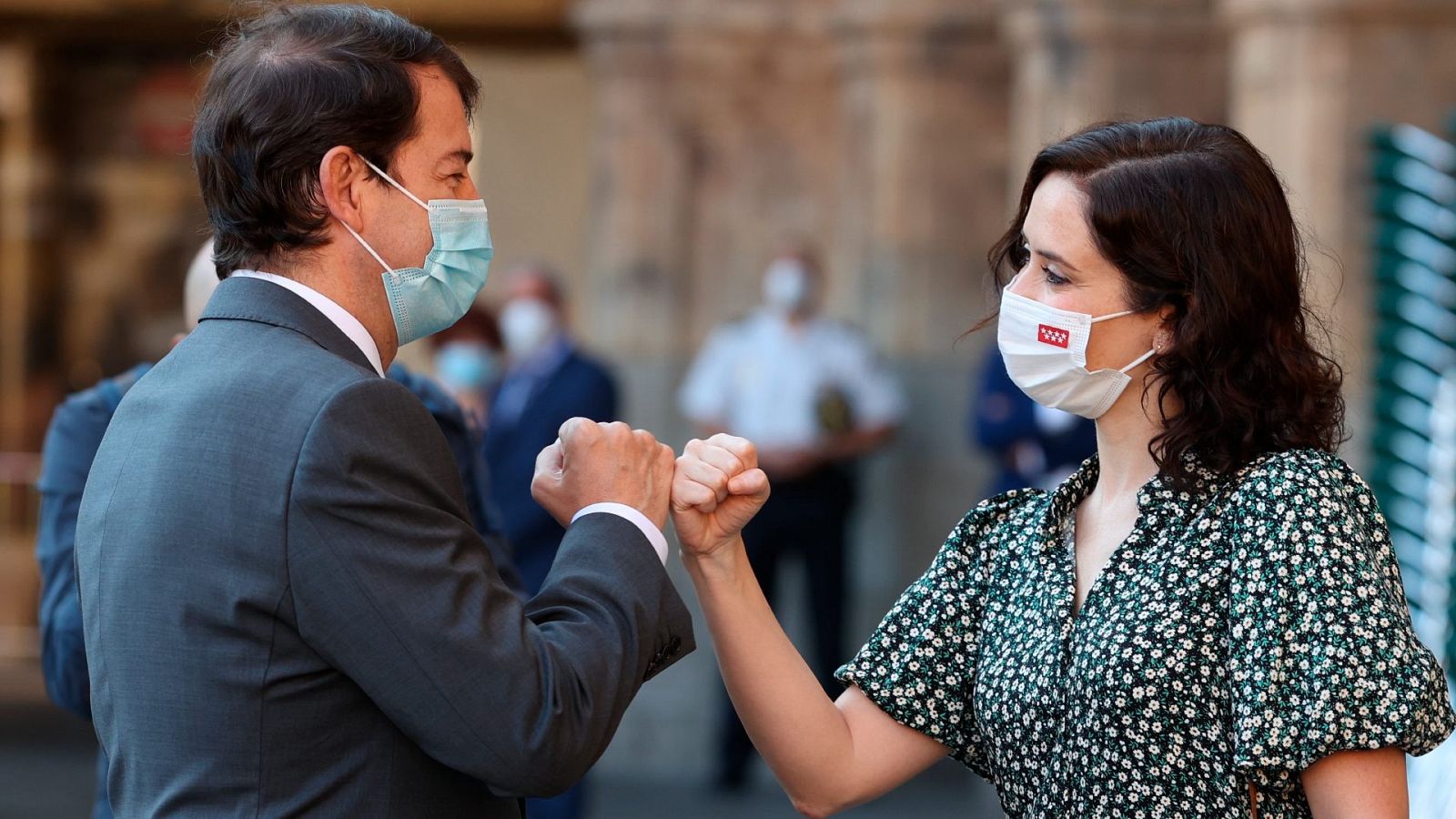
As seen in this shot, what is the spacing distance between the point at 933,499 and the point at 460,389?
2222mm

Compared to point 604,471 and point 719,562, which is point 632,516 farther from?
point 719,562

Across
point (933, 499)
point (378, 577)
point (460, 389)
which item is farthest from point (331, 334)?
point (933, 499)

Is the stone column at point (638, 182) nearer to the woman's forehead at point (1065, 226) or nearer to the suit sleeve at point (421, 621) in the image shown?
the woman's forehead at point (1065, 226)

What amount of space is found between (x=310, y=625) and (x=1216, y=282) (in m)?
1.20

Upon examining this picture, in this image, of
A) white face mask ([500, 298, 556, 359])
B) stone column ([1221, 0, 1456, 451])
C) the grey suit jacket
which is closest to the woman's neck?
the grey suit jacket

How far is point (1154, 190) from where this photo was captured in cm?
244

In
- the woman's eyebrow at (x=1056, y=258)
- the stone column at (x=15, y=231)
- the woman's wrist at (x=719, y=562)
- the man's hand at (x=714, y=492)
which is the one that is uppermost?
the woman's eyebrow at (x=1056, y=258)

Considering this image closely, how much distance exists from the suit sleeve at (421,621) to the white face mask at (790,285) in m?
5.59

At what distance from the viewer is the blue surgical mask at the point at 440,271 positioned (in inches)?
91.4

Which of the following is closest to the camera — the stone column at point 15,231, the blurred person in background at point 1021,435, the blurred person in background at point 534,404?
the blurred person in background at point 534,404

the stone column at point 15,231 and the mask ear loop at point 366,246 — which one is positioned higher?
the mask ear loop at point 366,246

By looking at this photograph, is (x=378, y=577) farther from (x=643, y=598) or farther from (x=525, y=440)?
(x=525, y=440)

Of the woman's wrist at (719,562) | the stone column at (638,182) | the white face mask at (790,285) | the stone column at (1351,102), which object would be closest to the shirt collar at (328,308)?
the woman's wrist at (719,562)

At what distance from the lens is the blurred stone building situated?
17.3ft
